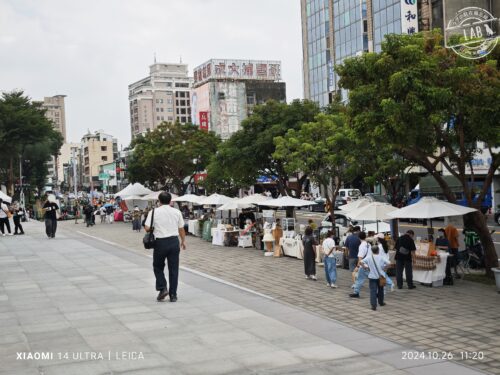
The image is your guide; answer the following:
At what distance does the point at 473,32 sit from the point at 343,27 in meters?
51.0

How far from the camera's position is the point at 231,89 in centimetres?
10031

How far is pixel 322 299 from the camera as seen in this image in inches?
487

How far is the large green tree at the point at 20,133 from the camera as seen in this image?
58906 mm

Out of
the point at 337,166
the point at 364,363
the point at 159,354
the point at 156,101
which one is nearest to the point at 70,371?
the point at 159,354

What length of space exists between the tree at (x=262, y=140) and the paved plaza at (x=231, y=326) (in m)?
14.6

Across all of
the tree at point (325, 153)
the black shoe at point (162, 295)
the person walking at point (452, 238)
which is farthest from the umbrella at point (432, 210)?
the black shoe at point (162, 295)

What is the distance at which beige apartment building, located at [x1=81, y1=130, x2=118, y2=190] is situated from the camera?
168m

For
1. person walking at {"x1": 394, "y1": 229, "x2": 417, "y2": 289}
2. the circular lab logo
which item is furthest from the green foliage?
the circular lab logo

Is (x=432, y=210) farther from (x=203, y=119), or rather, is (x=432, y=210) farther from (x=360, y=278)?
(x=203, y=119)

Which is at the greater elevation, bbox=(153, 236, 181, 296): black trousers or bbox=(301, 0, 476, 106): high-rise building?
bbox=(301, 0, 476, 106): high-rise building

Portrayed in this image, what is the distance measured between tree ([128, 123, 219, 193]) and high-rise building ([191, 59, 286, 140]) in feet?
158

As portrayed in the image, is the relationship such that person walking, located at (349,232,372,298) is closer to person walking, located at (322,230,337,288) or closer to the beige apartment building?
person walking, located at (322,230,337,288)

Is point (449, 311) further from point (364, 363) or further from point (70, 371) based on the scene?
point (70, 371)

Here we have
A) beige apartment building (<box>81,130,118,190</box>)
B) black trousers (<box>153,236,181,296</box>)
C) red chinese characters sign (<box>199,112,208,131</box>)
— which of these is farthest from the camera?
beige apartment building (<box>81,130,118,190</box>)
